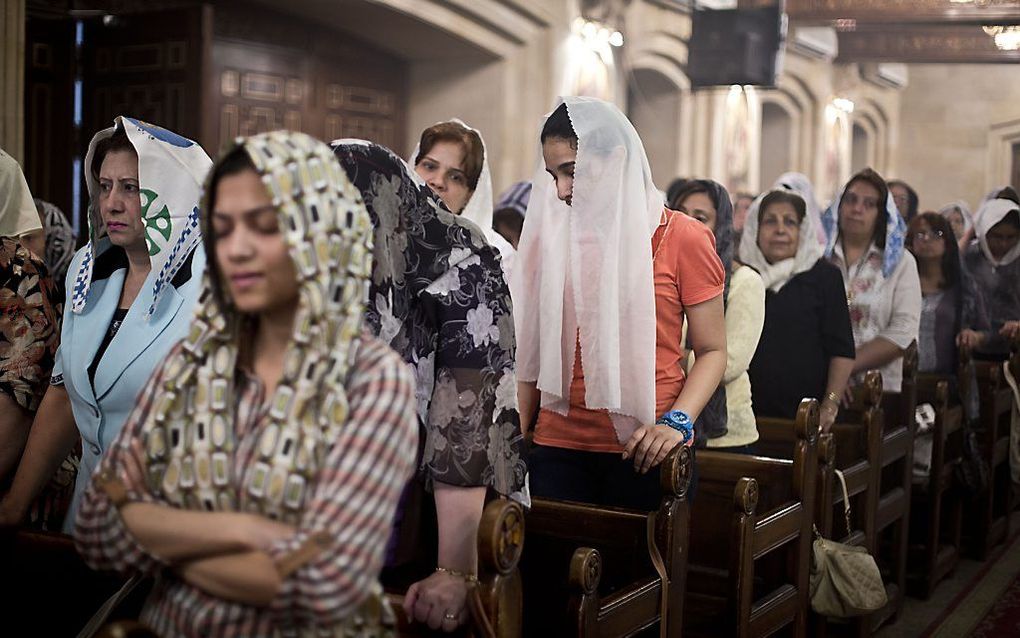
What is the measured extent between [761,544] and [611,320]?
826 mm

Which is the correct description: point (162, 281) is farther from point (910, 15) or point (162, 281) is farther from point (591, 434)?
point (910, 15)

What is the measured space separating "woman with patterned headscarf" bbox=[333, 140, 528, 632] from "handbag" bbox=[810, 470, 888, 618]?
1.96 meters

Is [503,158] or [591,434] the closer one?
[591,434]

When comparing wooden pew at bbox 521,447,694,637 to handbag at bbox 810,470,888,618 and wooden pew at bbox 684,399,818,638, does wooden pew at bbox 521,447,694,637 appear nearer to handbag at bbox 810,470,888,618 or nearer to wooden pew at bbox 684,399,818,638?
wooden pew at bbox 684,399,818,638

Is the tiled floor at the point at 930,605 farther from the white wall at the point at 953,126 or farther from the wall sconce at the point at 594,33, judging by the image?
the white wall at the point at 953,126

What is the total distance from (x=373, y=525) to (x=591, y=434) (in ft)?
5.15

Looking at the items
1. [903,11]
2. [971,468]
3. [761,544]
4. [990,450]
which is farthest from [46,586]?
[903,11]

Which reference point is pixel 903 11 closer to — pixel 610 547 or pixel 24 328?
pixel 610 547

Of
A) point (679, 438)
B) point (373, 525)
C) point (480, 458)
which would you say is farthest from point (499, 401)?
point (679, 438)

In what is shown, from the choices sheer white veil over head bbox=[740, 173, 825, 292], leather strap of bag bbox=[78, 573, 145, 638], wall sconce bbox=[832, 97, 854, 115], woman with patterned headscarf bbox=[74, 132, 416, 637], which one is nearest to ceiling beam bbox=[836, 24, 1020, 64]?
wall sconce bbox=[832, 97, 854, 115]

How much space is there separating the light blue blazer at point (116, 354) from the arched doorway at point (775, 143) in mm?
14122

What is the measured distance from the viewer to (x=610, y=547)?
2.82 m

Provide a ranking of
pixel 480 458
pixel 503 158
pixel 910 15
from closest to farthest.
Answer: pixel 480 458
pixel 503 158
pixel 910 15

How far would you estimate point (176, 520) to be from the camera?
156 centimetres
